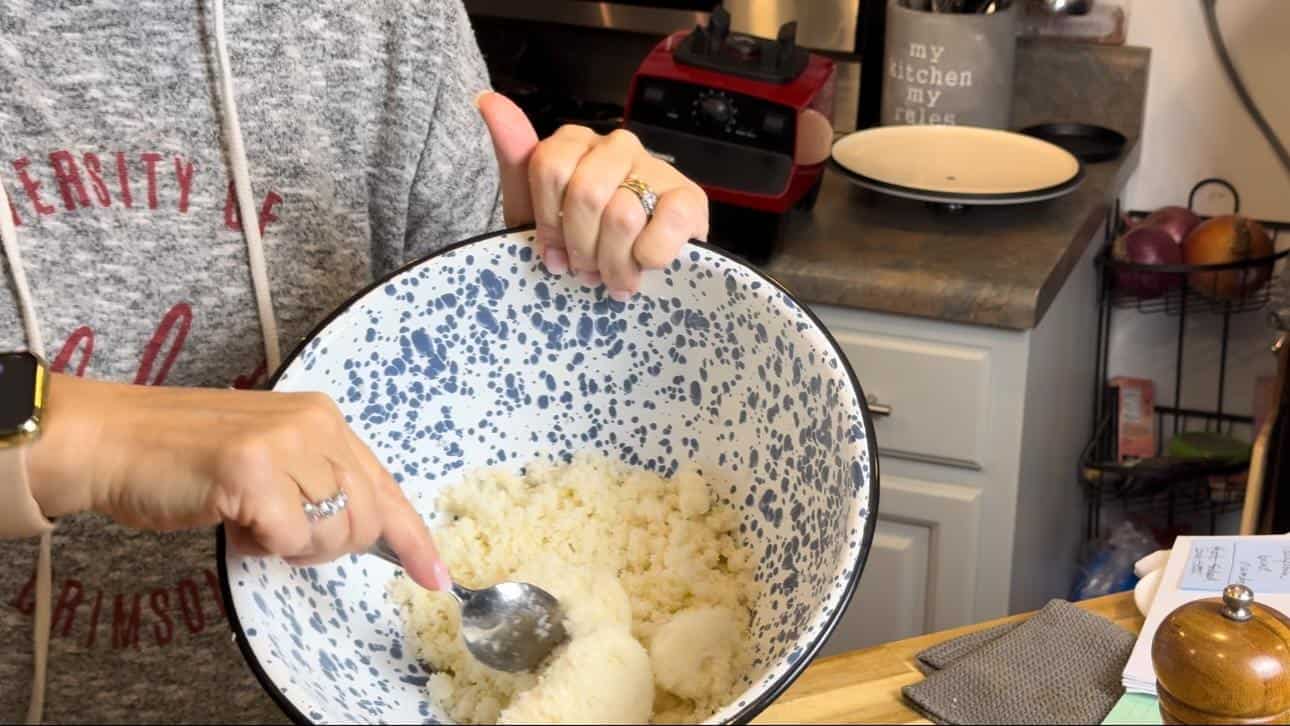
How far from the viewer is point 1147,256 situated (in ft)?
5.80

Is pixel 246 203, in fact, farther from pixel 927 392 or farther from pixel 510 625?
pixel 927 392

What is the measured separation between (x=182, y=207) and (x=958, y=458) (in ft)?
3.15

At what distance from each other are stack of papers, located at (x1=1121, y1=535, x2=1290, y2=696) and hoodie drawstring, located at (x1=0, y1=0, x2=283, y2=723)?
22.1 inches

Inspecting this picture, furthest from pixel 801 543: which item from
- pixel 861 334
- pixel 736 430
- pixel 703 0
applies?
pixel 703 0

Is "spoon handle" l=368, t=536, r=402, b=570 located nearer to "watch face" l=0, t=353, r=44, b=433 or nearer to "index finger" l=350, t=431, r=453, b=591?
"index finger" l=350, t=431, r=453, b=591

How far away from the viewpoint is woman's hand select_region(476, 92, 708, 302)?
0.76 metres

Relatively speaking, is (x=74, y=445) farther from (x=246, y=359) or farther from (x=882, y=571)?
(x=882, y=571)

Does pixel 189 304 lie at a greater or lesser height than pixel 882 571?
greater

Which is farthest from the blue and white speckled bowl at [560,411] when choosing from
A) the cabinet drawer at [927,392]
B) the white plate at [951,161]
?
the white plate at [951,161]

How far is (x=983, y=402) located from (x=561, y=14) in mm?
881

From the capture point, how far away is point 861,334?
156 cm

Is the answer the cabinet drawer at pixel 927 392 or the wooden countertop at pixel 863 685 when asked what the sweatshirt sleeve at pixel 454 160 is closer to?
the wooden countertop at pixel 863 685

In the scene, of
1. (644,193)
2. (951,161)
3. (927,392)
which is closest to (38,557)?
(644,193)

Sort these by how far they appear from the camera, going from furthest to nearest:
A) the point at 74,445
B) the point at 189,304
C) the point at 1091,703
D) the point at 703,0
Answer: the point at 703,0 → the point at 189,304 → the point at 1091,703 → the point at 74,445
